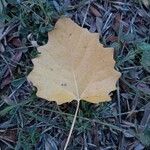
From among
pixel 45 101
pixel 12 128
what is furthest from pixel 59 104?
pixel 12 128

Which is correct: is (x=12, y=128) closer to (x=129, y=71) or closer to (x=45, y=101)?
(x=45, y=101)

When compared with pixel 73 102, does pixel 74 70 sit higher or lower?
higher

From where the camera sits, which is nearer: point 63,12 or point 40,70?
point 40,70

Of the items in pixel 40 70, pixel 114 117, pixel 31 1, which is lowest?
pixel 114 117

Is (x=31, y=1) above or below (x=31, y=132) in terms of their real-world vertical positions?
above
